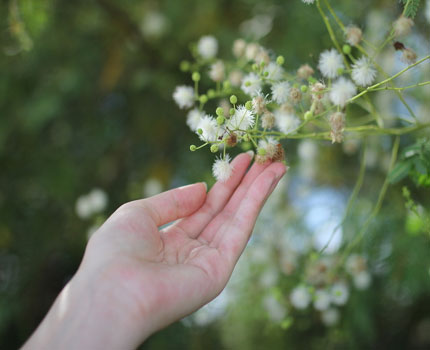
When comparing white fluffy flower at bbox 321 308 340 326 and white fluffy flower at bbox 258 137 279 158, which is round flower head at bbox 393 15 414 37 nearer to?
white fluffy flower at bbox 258 137 279 158

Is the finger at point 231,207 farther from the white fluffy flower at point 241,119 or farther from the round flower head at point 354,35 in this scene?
the round flower head at point 354,35

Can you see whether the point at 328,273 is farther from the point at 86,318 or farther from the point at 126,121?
the point at 126,121

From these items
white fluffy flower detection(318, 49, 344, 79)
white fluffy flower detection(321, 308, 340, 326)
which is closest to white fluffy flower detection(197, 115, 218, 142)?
white fluffy flower detection(318, 49, 344, 79)

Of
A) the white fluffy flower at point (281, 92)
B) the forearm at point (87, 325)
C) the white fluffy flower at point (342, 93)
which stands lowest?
the forearm at point (87, 325)

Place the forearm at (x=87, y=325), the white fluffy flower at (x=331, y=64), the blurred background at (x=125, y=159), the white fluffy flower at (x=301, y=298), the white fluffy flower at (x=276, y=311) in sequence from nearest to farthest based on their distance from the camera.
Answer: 1. the forearm at (x=87, y=325)
2. the white fluffy flower at (x=331, y=64)
3. the white fluffy flower at (x=301, y=298)
4. the white fluffy flower at (x=276, y=311)
5. the blurred background at (x=125, y=159)

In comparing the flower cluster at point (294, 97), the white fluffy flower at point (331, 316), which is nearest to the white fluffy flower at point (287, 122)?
the flower cluster at point (294, 97)

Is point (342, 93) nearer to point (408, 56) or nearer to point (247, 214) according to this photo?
point (408, 56)

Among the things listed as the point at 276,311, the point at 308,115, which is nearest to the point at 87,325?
the point at 308,115

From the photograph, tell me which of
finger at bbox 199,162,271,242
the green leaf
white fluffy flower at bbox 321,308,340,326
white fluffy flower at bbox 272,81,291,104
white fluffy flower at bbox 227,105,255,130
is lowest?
white fluffy flower at bbox 321,308,340,326
